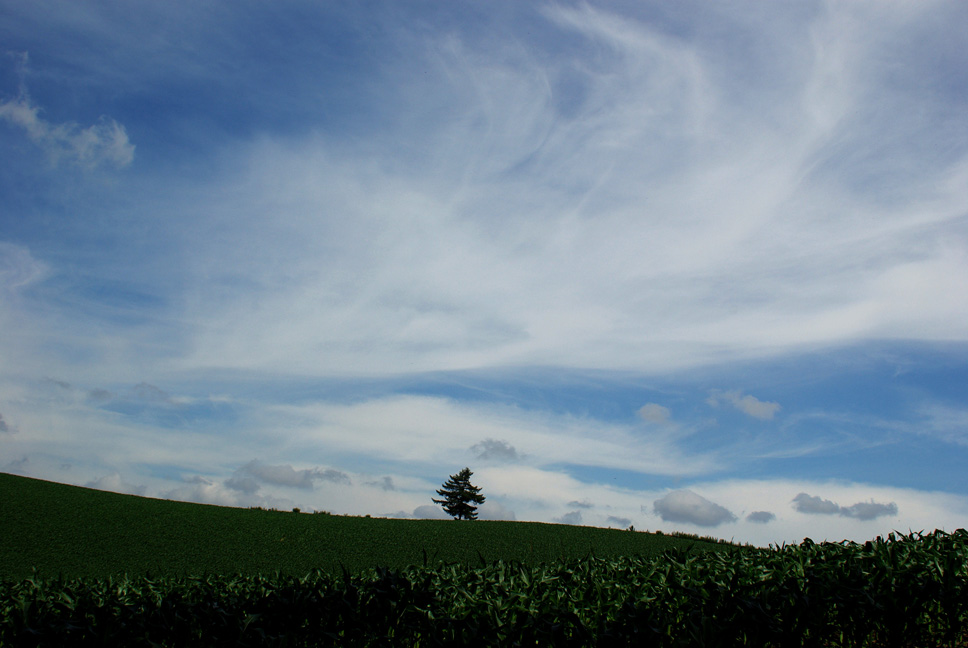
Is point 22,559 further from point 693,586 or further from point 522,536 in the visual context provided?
point 693,586

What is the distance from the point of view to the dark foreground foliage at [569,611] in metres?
4.13

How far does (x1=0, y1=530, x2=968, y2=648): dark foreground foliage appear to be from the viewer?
13.5 feet

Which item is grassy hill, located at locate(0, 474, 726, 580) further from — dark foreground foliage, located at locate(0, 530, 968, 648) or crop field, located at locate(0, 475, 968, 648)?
dark foreground foliage, located at locate(0, 530, 968, 648)

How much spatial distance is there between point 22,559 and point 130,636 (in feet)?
53.2

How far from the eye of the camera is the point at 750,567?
5.45m

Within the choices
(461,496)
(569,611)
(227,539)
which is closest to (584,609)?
(569,611)

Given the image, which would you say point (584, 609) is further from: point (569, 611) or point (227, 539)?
point (227, 539)

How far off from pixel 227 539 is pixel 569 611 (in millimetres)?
18898

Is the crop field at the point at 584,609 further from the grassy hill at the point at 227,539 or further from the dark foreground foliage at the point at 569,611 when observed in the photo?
the grassy hill at the point at 227,539

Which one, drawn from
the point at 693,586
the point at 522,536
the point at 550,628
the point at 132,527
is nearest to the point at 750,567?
the point at 693,586

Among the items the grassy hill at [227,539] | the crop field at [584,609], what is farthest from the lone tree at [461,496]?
the crop field at [584,609]

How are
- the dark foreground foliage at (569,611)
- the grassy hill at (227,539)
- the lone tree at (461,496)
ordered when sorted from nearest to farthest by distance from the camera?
the dark foreground foliage at (569,611)
the grassy hill at (227,539)
the lone tree at (461,496)

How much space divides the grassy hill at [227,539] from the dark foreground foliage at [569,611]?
11.6m

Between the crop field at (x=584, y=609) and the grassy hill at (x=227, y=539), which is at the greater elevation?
the crop field at (x=584, y=609)
